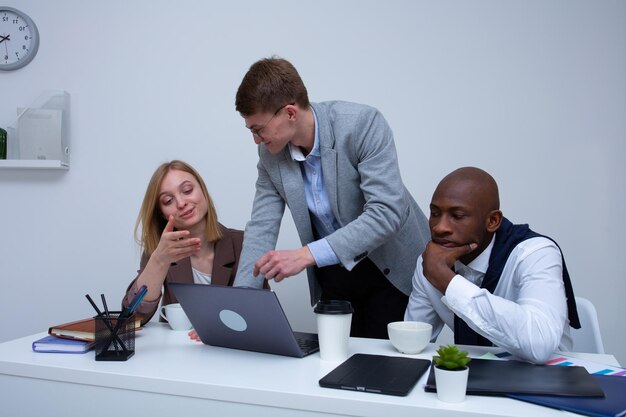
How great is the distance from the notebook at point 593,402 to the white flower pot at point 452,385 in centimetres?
10

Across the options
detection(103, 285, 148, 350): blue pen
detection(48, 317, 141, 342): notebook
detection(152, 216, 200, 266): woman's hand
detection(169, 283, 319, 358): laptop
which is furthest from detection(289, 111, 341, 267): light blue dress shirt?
detection(48, 317, 141, 342): notebook

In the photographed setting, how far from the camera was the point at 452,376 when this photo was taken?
90 centimetres

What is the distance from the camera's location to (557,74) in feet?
7.89

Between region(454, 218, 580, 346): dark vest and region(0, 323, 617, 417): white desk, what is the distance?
0.15 meters

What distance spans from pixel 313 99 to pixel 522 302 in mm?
1666

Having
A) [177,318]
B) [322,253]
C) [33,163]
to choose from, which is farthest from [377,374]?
[33,163]

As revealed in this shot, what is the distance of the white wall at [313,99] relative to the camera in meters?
2.39

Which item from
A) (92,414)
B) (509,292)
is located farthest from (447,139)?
(92,414)

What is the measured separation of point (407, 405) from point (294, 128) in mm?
933

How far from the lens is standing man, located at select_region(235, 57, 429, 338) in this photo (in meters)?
1.52

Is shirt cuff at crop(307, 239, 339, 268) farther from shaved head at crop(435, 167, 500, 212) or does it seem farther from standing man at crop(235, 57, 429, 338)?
shaved head at crop(435, 167, 500, 212)

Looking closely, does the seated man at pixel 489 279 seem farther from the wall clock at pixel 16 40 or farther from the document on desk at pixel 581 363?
the wall clock at pixel 16 40

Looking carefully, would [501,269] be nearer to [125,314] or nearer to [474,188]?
[474,188]

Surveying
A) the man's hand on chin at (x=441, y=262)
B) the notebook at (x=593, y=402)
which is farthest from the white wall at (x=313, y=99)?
the notebook at (x=593, y=402)
